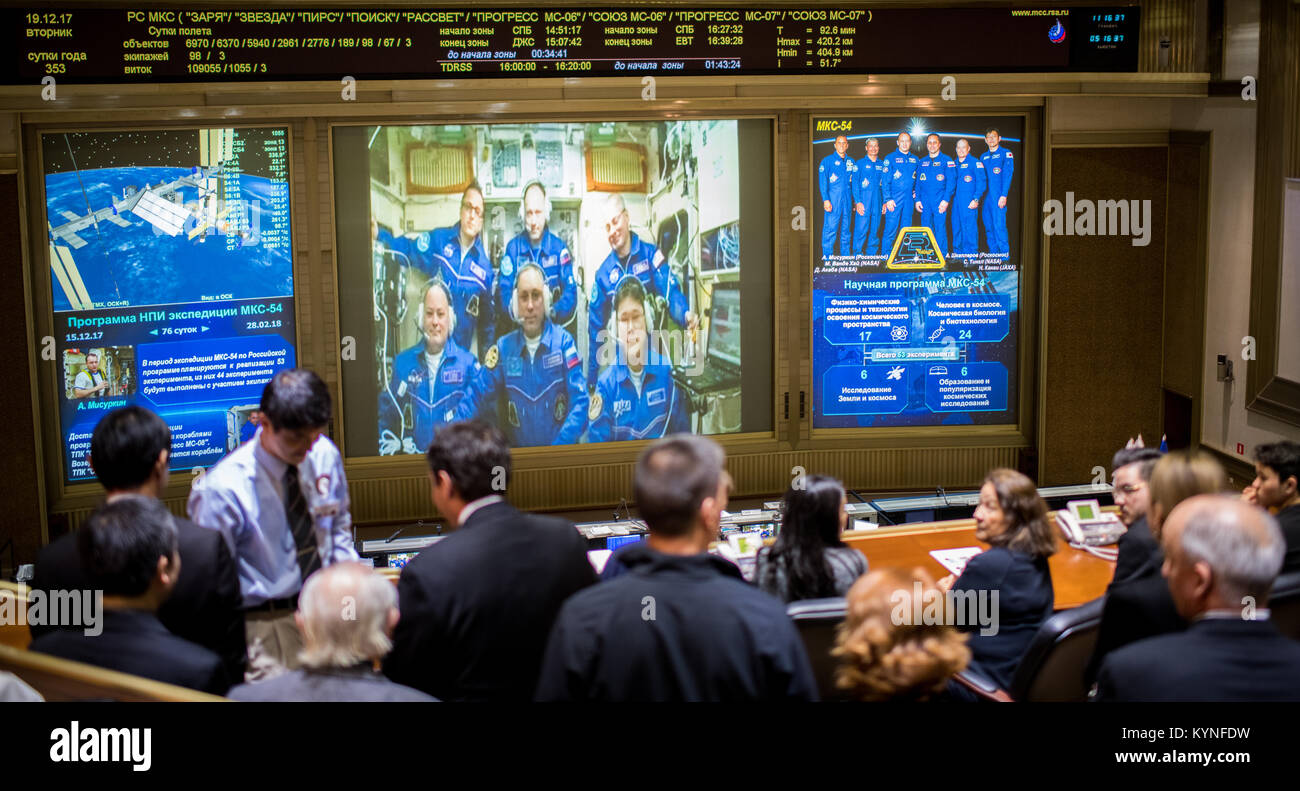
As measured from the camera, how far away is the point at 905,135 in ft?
21.3

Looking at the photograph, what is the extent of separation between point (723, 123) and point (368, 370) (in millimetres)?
2169

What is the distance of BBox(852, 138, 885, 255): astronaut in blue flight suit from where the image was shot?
6504 millimetres

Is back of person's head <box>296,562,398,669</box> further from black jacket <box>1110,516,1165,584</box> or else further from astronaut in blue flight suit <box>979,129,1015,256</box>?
Result: astronaut in blue flight suit <box>979,129,1015,256</box>

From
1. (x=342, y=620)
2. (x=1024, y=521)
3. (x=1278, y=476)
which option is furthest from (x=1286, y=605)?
(x=342, y=620)

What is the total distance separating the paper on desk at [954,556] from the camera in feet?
13.1

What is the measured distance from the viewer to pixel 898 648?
220 centimetres

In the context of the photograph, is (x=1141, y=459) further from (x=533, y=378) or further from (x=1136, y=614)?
(x=533, y=378)

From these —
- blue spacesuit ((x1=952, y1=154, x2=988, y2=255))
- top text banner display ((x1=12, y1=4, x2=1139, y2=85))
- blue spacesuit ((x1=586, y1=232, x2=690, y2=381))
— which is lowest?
blue spacesuit ((x1=586, y1=232, x2=690, y2=381))

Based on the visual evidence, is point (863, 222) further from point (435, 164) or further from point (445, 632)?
point (445, 632)

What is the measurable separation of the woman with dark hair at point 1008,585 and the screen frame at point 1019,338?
3354mm

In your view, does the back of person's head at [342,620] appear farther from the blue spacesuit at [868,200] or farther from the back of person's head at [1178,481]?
the blue spacesuit at [868,200]

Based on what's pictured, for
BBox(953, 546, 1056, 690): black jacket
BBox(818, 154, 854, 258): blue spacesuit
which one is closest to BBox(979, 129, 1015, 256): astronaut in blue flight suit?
BBox(818, 154, 854, 258): blue spacesuit

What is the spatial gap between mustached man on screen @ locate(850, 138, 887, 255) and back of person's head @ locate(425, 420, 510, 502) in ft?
13.7

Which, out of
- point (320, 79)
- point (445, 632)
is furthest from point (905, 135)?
point (445, 632)
